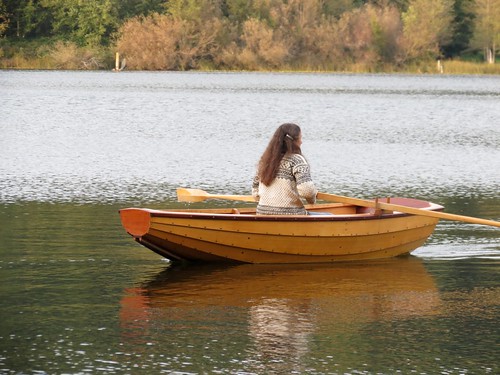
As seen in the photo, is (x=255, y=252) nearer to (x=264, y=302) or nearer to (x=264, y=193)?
(x=264, y=193)

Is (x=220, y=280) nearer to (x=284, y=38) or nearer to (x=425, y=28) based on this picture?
(x=284, y=38)

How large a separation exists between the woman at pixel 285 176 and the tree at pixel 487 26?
293ft

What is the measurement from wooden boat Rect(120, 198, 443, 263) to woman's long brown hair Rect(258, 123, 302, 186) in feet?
1.53

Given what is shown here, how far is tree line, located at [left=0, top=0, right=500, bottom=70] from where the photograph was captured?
94.9 m

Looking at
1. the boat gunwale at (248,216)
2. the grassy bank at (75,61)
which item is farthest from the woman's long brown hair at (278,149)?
the grassy bank at (75,61)

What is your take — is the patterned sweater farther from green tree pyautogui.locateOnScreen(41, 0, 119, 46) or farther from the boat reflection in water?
green tree pyautogui.locateOnScreen(41, 0, 119, 46)

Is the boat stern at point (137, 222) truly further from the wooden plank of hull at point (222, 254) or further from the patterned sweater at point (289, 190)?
the patterned sweater at point (289, 190)

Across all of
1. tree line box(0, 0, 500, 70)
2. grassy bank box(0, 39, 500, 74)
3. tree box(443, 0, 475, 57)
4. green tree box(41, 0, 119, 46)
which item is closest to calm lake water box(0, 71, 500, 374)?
grassy bank box(0, 39, 500, 74)

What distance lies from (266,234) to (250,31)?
82.4m

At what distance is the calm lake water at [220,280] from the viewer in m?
9.75

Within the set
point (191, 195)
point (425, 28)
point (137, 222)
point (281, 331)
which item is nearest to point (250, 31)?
point (425, 28)

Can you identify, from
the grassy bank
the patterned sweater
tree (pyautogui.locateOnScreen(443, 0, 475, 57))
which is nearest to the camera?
the patterned sweater

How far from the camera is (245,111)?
46125 mm

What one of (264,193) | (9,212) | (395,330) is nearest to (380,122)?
(9,212)
